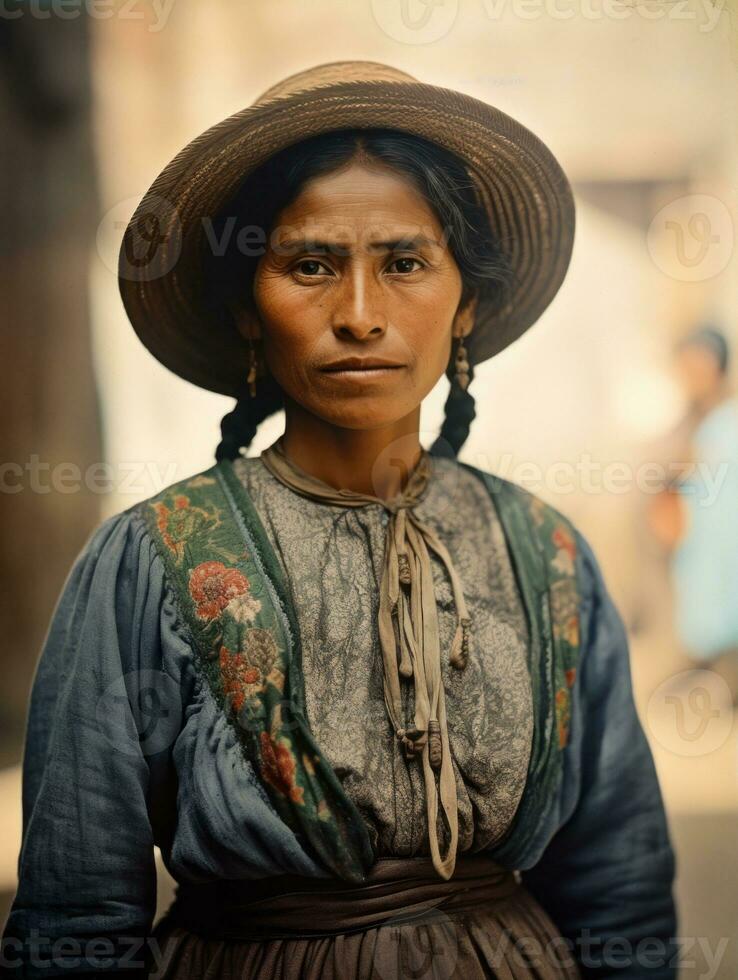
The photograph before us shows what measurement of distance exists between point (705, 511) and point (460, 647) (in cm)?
49

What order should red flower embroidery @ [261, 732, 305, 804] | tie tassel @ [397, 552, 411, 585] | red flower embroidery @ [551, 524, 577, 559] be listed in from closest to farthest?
red flower embroidery @ [261, 732, 305, 804] < tie tassel @ [397, 552, 411, 585] < red flower embroidery @ [551, 524, 577, 559]

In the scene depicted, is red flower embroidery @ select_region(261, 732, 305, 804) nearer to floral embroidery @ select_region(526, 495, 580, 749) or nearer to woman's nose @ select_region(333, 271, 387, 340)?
floral embroidery @ select_region(526, 495, 580, 749)

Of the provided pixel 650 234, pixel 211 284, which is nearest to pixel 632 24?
pixel 650 234

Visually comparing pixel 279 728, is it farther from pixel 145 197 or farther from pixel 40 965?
pixel 145 197

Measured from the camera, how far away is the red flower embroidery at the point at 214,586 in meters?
1.52

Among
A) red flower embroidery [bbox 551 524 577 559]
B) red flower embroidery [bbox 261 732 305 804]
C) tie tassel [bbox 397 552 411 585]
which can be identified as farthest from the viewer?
red flower embroidery [bbox 551 524 577 559]

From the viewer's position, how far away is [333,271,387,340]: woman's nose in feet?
5.02

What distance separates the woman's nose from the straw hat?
0.58ft

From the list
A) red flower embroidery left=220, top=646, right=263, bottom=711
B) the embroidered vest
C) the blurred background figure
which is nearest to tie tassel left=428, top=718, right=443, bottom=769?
the embroidered vest

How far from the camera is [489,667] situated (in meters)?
1.57

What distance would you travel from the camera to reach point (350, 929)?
1.50m

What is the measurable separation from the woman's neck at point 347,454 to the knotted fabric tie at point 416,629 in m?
0.01

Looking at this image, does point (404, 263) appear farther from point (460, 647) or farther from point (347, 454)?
point (460, 647)

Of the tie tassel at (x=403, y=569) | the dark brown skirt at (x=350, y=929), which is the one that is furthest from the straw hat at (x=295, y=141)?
the dark brown skirt at (x=350, y=929)
